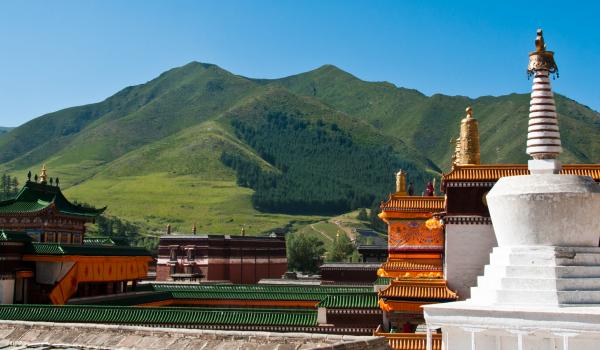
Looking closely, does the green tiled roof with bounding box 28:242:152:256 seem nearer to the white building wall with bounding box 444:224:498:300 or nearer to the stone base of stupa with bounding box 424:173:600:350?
the white building wall with bounding box 444:224:498:300

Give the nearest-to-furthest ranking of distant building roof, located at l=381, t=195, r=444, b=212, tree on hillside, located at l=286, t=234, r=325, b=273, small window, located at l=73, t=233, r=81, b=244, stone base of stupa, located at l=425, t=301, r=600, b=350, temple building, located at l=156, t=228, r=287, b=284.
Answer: stone base of stupa, located at l=425, t=301, r=600, b=350
distant building roof, located at l=381, t=195, r=444, b=212
small window, located at l=73, t=233, r=81, b=244
temple building, located at l=156, t=228, r=287, b=284
tree on hillside, located at l=286, t=234, r=325, b=273

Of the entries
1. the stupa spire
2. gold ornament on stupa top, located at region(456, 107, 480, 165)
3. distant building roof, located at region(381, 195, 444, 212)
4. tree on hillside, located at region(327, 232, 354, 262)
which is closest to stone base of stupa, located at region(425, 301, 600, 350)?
the stupa spire

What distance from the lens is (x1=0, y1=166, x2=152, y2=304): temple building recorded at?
36.0 metres

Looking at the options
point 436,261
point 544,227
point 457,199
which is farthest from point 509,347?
point 436,261

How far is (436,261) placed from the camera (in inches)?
1457

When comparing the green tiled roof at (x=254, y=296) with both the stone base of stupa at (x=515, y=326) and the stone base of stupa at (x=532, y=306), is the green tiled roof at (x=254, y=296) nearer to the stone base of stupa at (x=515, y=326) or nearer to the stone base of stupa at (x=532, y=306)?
the stone base of stupa at (x=515, y=326)

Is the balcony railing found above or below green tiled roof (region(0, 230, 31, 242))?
A: below

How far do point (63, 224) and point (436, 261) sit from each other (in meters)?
23.1

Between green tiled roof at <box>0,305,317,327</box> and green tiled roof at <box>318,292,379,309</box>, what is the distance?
34.1 inches

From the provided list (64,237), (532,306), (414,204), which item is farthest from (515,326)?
(64,237)

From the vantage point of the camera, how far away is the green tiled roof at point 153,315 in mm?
30094

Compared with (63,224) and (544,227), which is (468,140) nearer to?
(544,227)

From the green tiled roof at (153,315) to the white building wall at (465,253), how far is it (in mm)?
6592

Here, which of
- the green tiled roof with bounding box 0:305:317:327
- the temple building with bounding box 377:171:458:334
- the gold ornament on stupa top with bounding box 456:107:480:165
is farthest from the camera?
the temple building with bounding box 377:171:458:334
